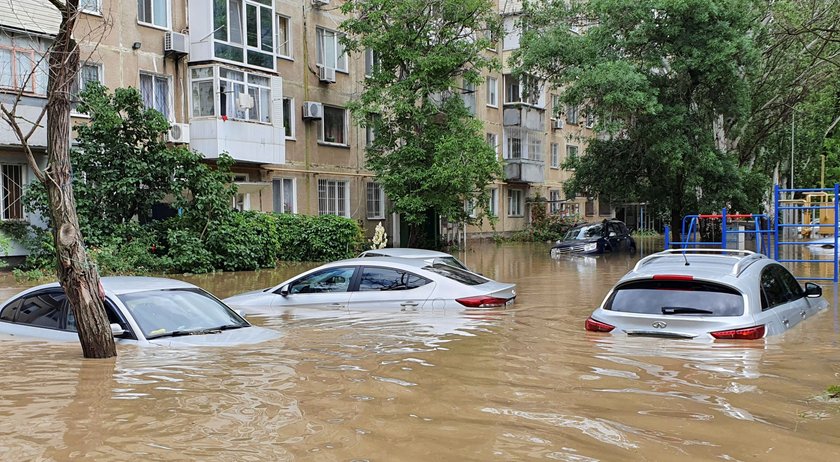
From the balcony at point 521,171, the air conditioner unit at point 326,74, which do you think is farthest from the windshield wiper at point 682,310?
the balcony at point 521,171

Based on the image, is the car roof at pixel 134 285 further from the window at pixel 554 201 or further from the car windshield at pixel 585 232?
the window at pixel 554 201

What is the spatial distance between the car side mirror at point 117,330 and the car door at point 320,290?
3.88 m

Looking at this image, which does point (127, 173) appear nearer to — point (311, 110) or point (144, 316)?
→ point (311, 110)

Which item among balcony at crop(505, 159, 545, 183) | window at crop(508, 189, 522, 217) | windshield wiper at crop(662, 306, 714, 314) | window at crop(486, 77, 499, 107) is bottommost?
windshield wiper at crop(662, 306, 714, 314)

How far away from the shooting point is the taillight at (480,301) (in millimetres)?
10914

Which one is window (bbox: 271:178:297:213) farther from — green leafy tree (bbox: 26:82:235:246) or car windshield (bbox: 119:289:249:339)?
car windshield (bbox: 119:289:249:339)

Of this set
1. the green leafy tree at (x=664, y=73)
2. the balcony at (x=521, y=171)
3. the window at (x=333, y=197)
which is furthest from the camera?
the balcony at (x=521, y=171)

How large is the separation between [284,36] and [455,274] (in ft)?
67.1

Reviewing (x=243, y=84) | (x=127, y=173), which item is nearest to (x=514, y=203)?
(x=243, y=84)

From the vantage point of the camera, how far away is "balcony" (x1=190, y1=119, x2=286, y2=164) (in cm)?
2456

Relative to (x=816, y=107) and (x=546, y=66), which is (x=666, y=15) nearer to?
(x=546, y=66)

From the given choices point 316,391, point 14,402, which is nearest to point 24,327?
point 14,402

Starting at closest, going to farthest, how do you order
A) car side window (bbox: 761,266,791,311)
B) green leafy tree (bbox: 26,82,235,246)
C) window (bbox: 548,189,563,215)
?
car side window (bbox: 761,266,791,311)
green leafy tree (bbox: 26,82,235,246)
window (bbox: 548,189,563,215)

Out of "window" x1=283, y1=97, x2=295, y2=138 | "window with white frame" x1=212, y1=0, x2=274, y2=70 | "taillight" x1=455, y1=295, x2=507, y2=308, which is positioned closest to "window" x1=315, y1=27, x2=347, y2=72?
"window" x1=283, y1=97, x2=295, y2=138
